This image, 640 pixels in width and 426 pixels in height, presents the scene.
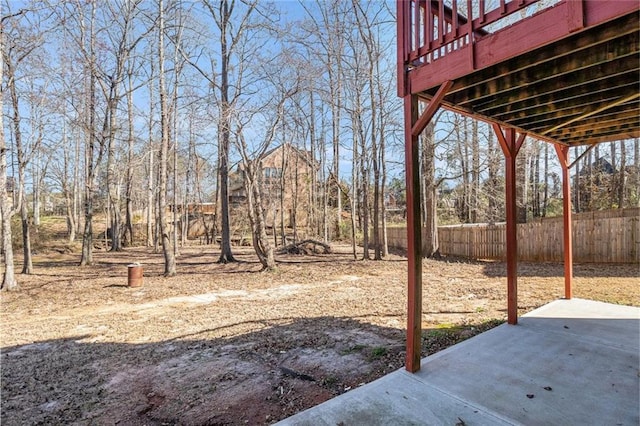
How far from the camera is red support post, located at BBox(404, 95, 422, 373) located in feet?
9.11

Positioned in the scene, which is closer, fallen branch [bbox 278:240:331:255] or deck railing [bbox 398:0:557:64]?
deck railing [bbox 398:0:557:64]

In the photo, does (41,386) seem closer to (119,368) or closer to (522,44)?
(119,368)

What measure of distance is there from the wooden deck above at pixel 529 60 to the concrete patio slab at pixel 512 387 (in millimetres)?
2266

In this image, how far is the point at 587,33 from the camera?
2.05m

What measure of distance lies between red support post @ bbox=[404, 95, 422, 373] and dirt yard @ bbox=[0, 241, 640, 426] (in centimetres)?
45

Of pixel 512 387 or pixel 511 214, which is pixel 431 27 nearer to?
pixel 511 214

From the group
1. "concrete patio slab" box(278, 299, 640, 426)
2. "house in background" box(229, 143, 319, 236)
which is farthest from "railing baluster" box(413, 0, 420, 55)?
"house in background" box(229, 143, 319, 236)

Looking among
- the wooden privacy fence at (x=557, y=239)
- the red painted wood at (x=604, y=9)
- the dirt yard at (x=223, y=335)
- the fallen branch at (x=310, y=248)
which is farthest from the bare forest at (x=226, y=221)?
the red painted wood at (x=604, y=9)

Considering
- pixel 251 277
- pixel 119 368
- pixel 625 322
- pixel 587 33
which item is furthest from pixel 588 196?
pixel 119 368

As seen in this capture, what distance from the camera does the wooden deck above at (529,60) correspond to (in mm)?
1941

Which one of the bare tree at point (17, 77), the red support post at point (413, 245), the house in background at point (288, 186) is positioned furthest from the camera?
the house in background at point (288, 186)

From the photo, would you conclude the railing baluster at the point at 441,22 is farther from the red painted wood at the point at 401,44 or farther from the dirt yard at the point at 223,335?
the dirt yard at the point at 223,335

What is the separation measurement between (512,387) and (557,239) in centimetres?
911

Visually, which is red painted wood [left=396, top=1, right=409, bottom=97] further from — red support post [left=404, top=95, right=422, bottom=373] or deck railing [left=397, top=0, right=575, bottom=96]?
red support post [left=404, top=95, right=422, bottom=373]
